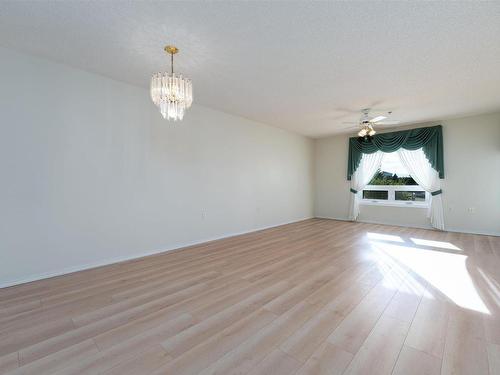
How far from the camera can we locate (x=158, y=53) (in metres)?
2.53

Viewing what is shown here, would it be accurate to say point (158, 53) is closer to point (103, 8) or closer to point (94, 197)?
point (103, 8)

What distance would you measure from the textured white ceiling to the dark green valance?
1601 mm

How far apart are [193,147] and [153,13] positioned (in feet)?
7.52

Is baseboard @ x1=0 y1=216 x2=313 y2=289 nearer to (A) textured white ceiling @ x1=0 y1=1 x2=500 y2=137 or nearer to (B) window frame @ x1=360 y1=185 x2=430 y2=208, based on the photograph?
(A) textured white ceiling @ x1=0 y1=1 x2=500 y2=137

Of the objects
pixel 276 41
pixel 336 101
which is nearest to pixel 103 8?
pixel 276 41

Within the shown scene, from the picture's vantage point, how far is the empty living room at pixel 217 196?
63.9 inches

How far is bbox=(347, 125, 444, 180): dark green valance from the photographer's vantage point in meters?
5.20

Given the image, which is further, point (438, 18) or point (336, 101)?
point (336, 101)

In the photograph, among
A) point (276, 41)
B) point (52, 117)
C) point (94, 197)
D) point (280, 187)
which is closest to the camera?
point (276, 41)

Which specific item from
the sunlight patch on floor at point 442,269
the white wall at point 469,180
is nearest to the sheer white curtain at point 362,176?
the white wall at point 469,180

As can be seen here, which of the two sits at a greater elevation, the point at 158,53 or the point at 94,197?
the point at 158,53

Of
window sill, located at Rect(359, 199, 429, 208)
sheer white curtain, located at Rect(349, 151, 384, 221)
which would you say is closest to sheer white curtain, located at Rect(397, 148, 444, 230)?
window sill, located at Rect(359, 199, 429, 208)

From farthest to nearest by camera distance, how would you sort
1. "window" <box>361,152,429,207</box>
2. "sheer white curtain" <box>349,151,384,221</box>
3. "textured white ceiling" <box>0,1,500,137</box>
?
"sheer white curtain" <box>349,151,384,221</box>
"window" <box>361,152,429,207</box>
"textured white ceiling" <box>0,1,500,137</box>

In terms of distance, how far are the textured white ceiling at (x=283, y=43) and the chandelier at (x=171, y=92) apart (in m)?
0.40
